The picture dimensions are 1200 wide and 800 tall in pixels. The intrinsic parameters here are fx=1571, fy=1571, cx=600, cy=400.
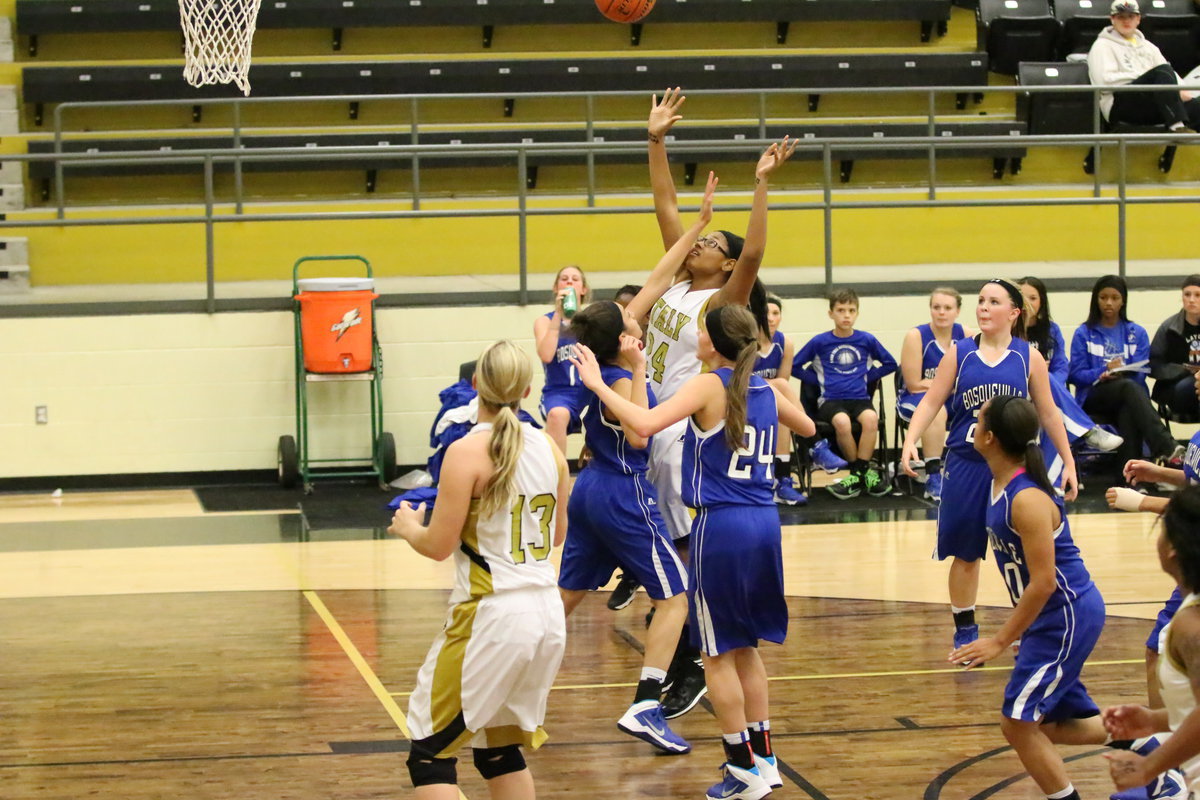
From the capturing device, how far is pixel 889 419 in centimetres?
1167

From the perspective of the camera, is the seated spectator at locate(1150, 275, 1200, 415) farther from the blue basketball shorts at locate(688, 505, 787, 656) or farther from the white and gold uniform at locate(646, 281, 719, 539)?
the blue basketball shorts at locate(688, 505, 787, 656)

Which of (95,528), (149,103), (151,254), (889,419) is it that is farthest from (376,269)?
(889,419)

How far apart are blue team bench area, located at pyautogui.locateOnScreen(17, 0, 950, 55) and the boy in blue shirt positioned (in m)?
5.70

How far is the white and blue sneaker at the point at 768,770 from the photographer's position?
4676 mm

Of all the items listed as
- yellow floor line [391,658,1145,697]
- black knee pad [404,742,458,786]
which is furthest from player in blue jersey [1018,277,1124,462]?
black knee pad [404,742,458,786]

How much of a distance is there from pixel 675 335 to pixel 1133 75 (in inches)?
385

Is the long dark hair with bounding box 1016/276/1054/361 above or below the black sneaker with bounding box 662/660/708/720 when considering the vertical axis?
above

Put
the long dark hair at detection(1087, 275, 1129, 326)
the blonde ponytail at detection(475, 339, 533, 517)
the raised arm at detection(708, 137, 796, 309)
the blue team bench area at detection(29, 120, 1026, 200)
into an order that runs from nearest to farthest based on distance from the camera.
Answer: the blonde ponytail at detection(475, 339, 533, 517)
the raised arm at detection(708, 137, 796, 309)
the long dark hair at detection(1087, 275, 1129, 326)
the blue team bench area at detection(29, 120, 1026, 200)

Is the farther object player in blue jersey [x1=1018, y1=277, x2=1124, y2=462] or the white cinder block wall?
the white cinder block wall

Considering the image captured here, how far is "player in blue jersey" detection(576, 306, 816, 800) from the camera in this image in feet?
15.2

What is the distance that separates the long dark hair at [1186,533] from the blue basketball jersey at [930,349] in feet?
22.4

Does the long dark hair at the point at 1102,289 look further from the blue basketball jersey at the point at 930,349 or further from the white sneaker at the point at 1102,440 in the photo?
the blue basketball jersey at the point at 930,349

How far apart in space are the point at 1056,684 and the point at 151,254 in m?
9.07

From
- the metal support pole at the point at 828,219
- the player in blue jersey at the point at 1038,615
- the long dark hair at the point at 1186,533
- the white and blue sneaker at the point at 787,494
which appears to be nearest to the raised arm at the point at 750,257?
the player in blue jersey at the point at 1038,615
